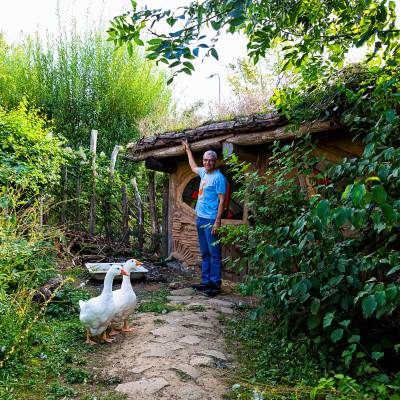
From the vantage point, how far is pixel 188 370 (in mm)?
3264

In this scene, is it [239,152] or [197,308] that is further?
[239,152]

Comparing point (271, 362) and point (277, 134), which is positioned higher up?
point (277, 134)

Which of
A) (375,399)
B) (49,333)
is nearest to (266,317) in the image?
(375,399)

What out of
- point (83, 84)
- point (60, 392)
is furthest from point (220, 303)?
point (83, 84)

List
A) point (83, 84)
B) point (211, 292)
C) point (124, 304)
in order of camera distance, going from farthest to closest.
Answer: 1. point (83, 84)
2. point (211, 292)
3. point (124, 304)

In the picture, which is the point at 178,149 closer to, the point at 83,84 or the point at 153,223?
the point at 153,223

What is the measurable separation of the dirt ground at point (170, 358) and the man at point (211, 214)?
933mm

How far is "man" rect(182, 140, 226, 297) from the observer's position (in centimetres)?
567

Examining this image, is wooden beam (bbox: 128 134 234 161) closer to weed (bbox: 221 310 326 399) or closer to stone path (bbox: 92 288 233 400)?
stone path (bbox: 92 288 233 400)

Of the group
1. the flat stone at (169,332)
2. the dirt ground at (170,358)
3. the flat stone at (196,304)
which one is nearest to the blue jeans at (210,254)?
the flat stone at (196,304)

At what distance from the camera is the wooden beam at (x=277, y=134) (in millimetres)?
4824

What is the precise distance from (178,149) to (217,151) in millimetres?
654

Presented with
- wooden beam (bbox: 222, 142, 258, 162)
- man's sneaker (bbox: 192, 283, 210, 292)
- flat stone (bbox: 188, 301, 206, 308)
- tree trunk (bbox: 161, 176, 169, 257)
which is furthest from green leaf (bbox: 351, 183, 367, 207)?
tree trunk (bbox: 161, 176, 169, 257)

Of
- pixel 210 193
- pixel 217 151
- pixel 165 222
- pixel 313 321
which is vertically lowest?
pixel 313 321
